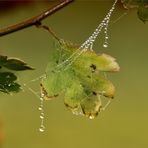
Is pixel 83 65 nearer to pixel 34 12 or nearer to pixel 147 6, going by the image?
pixel 147 6

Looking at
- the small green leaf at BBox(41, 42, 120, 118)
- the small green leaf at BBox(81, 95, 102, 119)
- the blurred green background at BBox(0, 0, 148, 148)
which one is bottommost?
the small green leaf at BBox(81, 95, 102, 119)

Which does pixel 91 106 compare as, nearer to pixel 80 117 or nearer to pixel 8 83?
pixel 8 83

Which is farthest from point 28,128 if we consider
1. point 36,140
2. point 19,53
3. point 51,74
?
point 51,74

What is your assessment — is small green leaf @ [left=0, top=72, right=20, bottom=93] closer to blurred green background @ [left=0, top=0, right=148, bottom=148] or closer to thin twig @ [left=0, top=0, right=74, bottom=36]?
thin twig @ [left=0, top=0, right=74, bottom=36]

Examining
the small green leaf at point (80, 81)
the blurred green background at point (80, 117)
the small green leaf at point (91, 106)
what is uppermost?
the blurred green background at point (80, 117)

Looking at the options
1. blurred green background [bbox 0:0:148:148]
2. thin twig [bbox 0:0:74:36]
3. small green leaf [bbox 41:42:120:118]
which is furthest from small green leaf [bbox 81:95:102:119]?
blurred green background [bbox 0:0:148:148]

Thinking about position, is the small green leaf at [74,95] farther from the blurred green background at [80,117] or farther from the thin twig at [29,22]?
the blurred green background at [80,117]

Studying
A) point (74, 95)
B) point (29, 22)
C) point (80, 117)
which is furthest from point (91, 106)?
point (80, 117)

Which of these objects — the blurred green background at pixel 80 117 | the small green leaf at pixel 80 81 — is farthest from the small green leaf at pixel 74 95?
the blurred green background at pixel 80 117

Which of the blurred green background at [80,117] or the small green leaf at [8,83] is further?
the blurred green background at [80,117]
